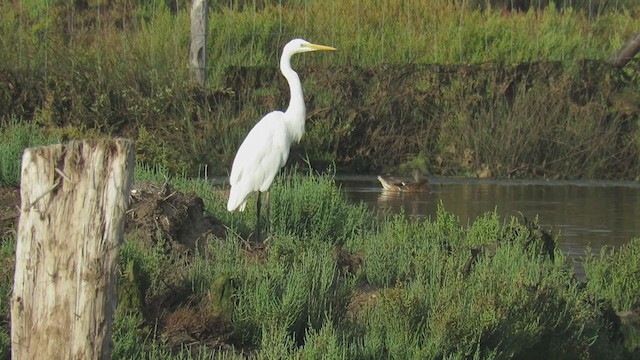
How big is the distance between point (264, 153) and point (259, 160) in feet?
0.48

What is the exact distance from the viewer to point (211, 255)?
346 inches

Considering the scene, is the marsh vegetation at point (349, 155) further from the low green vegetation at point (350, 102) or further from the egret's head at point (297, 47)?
the egret's head at point (297, 47)

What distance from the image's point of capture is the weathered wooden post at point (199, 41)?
1838 cm

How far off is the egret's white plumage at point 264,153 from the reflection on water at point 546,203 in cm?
228


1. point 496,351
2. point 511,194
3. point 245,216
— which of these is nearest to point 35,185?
point 496,351

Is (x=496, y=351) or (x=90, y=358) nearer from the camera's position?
(x=90, y=358)

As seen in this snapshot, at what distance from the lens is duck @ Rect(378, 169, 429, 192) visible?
15905 mm

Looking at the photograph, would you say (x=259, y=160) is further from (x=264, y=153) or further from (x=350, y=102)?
(x=350, y=102)

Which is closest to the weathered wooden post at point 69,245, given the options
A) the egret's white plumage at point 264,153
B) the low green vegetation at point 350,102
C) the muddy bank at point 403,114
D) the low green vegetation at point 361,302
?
the low green vegetation at point 361,302

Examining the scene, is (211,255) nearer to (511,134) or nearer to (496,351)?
(496,351)

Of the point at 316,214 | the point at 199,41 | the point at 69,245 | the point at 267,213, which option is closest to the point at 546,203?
the point at 316,214

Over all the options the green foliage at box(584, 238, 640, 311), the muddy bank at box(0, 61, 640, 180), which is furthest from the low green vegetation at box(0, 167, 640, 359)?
the muddy bank at box(0, 61, 640, 180)

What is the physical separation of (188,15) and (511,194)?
7120 millimetres

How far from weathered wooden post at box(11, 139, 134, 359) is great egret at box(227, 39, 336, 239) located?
584 cm
